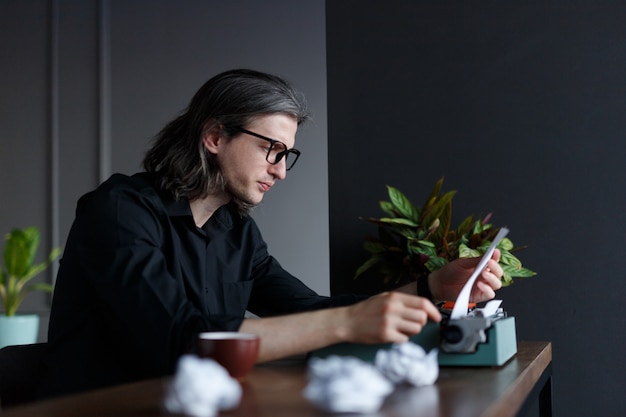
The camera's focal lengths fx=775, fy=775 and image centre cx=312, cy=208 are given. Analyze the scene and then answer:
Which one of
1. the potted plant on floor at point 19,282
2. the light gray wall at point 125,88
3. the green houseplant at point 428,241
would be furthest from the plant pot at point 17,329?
the green houseplant at point 428,241

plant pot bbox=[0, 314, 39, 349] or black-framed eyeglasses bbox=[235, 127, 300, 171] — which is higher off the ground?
black-framed eyeglasses bbox=[235, 127, 300, 171]

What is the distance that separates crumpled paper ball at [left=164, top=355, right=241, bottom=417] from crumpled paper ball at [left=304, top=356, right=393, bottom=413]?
10cm

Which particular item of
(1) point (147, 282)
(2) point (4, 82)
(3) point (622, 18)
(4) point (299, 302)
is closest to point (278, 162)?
(4) point (299, 302)

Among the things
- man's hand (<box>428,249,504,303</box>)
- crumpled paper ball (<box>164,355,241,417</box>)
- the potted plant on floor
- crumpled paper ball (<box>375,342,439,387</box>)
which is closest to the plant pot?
the potted plant on floor

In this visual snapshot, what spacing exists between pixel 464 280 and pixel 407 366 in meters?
0.84

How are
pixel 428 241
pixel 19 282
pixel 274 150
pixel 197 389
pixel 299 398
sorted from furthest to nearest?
pixel 19 282 → pixel 428 241 → pixel 274 150 → pixel 299 398 → pixel 197 389

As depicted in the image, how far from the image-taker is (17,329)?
4941mm

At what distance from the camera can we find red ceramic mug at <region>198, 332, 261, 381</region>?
3.71 feet

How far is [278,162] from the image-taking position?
2117 millimetres

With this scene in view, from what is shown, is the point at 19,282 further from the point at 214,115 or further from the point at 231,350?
the point at 231,350

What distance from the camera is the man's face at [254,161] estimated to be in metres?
2.11

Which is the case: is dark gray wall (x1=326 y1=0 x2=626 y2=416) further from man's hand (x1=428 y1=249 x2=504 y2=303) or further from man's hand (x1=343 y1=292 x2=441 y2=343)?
man's hand (x1=343 y1=292 x2=441 y2=343)

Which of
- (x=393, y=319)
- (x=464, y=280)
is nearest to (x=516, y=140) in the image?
(x=464, y=280)

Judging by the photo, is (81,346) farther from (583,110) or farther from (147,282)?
(583,110)
